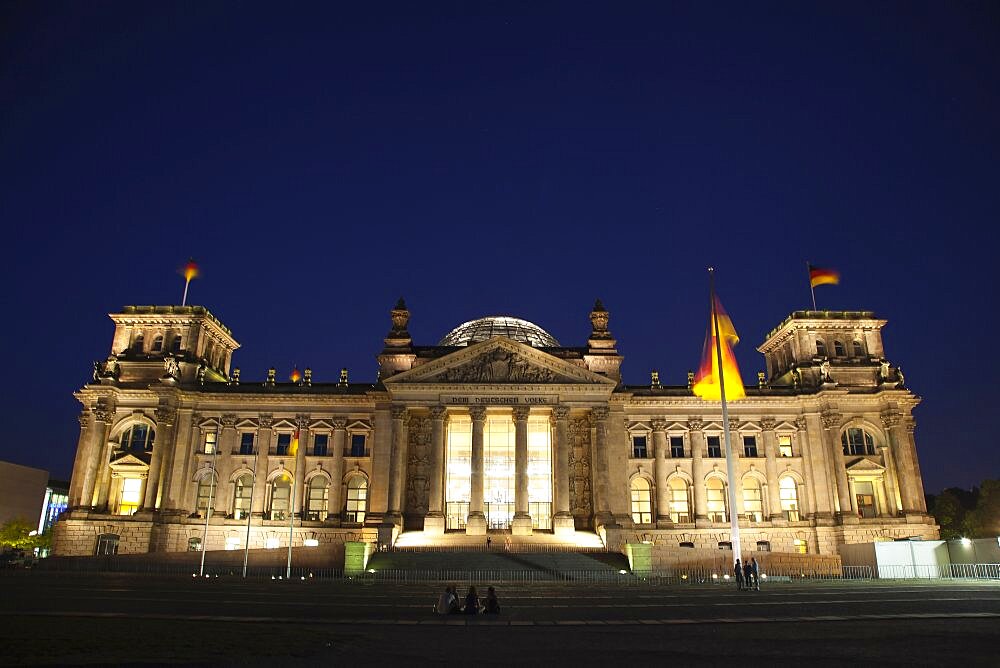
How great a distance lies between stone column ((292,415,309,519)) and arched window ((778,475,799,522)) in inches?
1885

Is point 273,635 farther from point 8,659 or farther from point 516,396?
point 516,396

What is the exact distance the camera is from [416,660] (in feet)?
49.6

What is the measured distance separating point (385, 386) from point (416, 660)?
5365 cm

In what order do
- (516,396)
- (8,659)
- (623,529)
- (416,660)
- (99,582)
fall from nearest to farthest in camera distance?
1. (8,659)
2. (416,660)
3. (99,582)
4. (623,529)
5. (516,396)

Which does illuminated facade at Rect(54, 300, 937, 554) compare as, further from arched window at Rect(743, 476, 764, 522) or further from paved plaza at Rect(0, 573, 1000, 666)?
paved plaza at Rect(0, 573, 1000, 666)

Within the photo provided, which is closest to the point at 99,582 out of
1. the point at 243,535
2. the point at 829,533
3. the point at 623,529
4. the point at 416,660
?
the point at 243,535

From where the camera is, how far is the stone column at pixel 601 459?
6406cm

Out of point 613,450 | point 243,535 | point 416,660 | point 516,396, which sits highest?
point 516,396

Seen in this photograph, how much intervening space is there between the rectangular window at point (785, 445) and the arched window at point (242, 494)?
53.7 meters

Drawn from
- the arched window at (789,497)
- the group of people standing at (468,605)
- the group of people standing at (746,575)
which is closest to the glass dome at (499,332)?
the arched window at (789,497)

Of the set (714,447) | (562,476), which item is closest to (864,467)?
(714,447)

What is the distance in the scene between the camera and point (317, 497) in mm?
71812

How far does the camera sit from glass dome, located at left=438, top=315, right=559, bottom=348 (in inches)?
3201

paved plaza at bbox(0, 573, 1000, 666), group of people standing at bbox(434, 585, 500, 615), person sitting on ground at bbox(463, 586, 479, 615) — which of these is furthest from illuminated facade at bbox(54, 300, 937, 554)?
person sitting on ground at bbox(463, 586, 479, 615)
